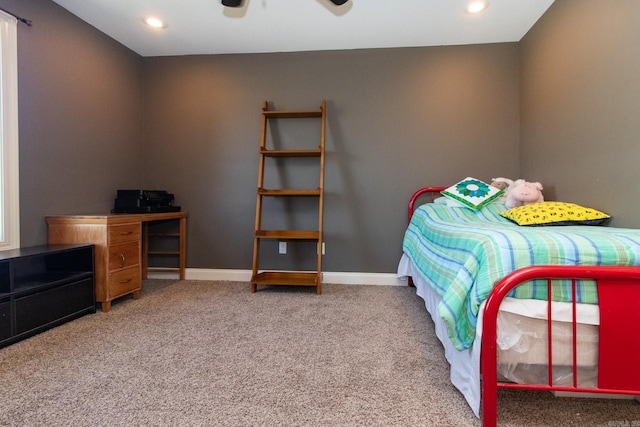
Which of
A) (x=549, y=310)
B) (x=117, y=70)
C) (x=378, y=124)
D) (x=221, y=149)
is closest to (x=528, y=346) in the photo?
(x=549, y=310)

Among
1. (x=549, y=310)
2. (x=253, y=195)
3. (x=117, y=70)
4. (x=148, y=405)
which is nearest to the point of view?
(x=549, y=310)

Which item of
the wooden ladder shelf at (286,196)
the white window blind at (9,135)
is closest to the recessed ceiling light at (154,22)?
the white window blind at (9,135)

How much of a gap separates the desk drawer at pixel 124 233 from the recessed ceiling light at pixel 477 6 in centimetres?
286

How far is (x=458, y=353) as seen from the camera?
120 centimetres

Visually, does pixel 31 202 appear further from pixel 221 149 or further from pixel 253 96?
pixel 253 96

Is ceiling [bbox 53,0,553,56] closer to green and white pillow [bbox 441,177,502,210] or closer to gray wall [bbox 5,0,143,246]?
gray wall [bbox 5,0,143,246]

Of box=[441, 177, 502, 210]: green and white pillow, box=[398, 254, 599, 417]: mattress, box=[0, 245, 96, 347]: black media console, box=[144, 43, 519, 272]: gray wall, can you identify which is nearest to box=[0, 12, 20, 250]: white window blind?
box=[0, 245, 96, 347]: black media console

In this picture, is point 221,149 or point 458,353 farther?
point 221,149

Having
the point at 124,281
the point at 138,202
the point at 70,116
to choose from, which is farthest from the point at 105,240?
the point at 70,116

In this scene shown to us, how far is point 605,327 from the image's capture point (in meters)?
0.93

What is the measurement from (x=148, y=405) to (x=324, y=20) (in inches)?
102

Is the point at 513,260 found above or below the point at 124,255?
above

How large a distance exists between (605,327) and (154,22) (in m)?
3.19

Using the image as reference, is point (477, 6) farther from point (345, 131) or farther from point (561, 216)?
point (561, 216)
